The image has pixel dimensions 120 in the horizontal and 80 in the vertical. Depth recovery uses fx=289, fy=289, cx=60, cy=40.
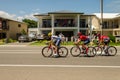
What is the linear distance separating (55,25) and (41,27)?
2862mm

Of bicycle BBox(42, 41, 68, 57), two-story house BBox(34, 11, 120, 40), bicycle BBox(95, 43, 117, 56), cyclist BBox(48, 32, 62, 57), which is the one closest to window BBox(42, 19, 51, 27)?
two-story house BBox(34, 11, 120, 40)

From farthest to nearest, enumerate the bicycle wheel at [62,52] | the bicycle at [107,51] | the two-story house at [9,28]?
the two-story house at [9,28] < the bicycle at [107,51] < the bicycle wheel at [62,52]

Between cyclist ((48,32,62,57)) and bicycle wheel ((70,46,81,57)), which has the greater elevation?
cyclist ((48,32,62,57))

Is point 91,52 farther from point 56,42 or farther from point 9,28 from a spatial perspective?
point 9,28

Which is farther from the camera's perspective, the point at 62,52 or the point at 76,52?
the point at 76,52

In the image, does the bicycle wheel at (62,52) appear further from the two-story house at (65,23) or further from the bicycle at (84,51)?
the two-story house at (65,23)

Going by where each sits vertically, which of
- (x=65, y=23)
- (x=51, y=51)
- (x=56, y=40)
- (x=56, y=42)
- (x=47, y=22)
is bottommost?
(x=51, y=51)

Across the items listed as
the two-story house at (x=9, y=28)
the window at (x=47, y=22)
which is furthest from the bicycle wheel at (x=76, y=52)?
the window at (x=47, y=22)

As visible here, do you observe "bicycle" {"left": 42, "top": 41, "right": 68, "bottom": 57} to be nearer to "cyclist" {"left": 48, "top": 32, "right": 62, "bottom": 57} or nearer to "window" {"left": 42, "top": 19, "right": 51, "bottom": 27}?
"cyclist" {"left": 48, "top": 32, "right": 62, "bottom": 57}

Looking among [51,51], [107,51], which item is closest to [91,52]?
[107,51]

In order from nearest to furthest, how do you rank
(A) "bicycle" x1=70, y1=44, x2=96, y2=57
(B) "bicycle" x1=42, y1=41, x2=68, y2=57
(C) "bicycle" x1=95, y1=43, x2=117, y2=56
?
(B) "bicycle" x1=42, y1=41, x2=68, y2=57, (A) "bicycle" x1=70, y1=44, x2=96, y2=57, (C) "bicycle" x1=95, y1=43, x2=117, y2=56

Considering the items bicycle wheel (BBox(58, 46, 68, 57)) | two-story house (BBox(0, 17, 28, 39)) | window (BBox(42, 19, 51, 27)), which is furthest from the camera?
window (BBox(42, 19, 51, 27))

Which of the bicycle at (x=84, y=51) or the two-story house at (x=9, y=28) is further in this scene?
the two-story house at (x=9, y=28)

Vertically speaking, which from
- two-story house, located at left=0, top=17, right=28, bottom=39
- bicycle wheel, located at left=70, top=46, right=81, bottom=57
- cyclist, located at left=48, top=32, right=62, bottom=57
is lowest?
bicycle wheel, located at left=70, top=46, right=81, bottom=57
